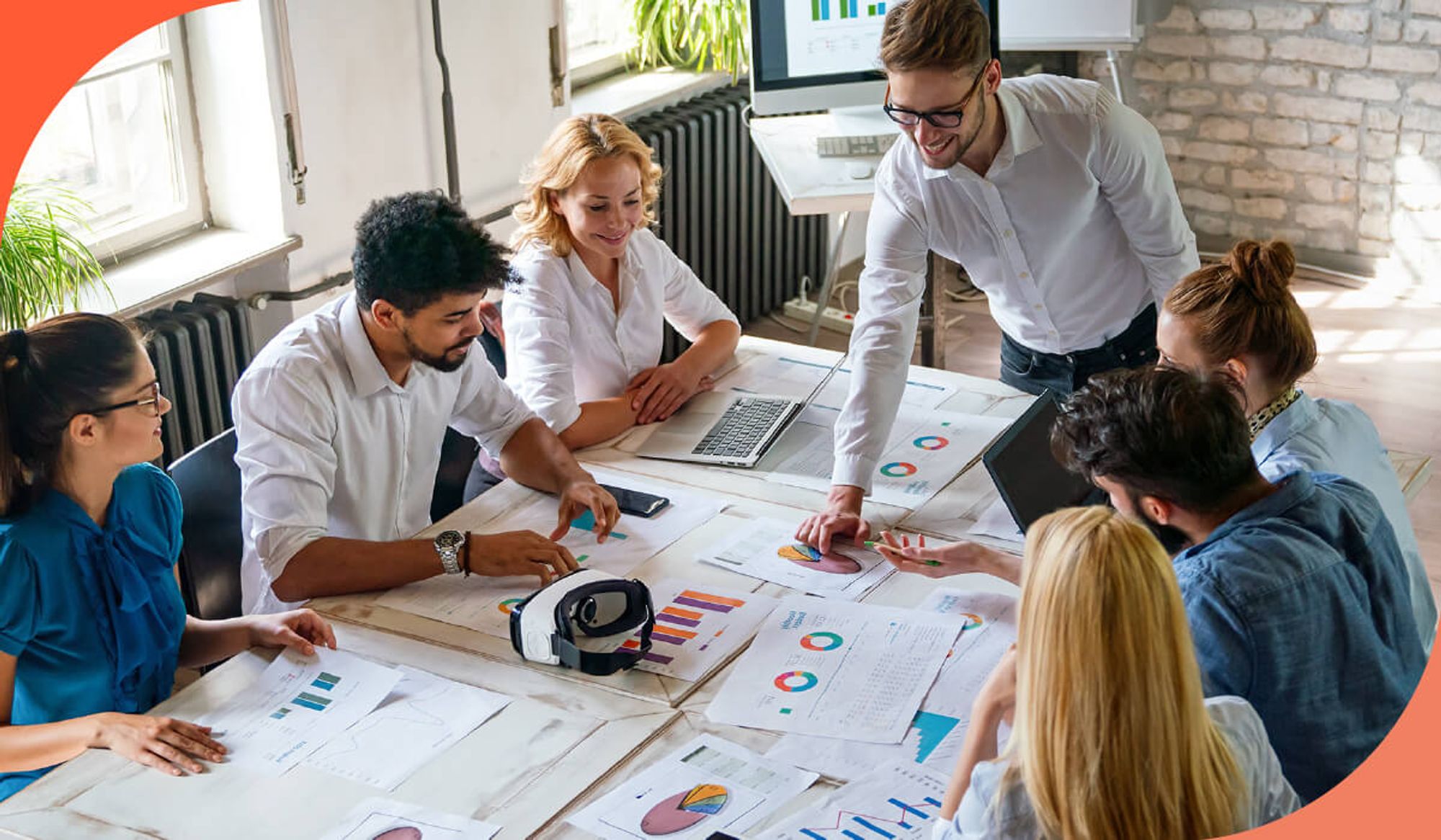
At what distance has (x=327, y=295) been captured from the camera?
3.81m

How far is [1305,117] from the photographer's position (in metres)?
5.72

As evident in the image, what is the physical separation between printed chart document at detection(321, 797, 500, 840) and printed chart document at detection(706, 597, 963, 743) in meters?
0.37

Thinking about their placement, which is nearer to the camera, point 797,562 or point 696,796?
point 696,796

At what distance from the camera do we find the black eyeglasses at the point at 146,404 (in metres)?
2.10

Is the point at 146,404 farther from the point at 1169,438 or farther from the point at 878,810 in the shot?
the point at 1169,438

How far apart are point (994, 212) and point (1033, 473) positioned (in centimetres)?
51

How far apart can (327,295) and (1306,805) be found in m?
2.78

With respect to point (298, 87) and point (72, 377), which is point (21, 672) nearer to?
point (72, 377)

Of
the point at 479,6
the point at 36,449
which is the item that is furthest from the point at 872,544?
the point at 479,6

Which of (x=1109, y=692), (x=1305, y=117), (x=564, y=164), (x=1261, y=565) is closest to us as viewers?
(x=1109, y=692)

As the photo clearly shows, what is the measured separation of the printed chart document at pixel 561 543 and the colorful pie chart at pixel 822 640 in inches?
13.9

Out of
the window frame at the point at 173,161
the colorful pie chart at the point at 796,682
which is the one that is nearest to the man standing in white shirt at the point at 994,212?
the colorful pie chart at the point at 796,682

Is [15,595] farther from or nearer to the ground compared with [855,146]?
nearer to the ground

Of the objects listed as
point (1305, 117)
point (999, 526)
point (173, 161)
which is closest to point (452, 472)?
point (999, 526)
